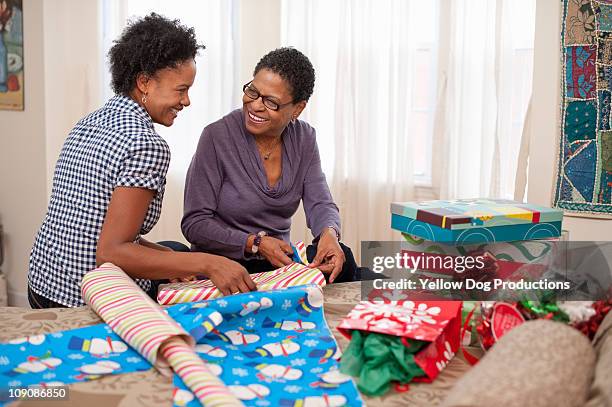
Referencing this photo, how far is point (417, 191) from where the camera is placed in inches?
139

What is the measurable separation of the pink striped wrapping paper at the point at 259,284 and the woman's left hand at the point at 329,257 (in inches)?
4.1

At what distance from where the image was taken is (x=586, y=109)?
2.89m

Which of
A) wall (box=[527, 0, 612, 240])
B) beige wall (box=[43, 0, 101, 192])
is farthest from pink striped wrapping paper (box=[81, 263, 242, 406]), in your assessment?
beige wall (box=[43, 0, 101, 192])

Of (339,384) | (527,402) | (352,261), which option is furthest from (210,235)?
(527,402)

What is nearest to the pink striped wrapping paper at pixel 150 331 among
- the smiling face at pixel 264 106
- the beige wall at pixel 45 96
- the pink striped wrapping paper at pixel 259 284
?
the pink striped wrapping paper at pixel 259 284

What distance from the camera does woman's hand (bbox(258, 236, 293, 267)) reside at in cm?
208

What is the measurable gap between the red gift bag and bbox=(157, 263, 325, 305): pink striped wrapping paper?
37 cm

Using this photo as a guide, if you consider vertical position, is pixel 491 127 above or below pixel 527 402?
above

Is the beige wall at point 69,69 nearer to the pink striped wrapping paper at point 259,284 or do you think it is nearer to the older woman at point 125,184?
the older woman at point 125,184

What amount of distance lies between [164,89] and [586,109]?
5.92ft

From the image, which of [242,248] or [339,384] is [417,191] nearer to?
[242,248]

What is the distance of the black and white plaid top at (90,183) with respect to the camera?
5.77 feet

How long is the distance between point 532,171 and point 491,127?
0.97 feet

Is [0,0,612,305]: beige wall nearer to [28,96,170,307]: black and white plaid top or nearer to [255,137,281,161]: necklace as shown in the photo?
[255,137,281,161]: necklace
